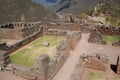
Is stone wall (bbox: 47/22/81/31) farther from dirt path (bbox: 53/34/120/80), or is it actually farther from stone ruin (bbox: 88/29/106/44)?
stone ruin (bbox: 88/29/106/44)

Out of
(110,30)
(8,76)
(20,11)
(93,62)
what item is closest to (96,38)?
(110,30)

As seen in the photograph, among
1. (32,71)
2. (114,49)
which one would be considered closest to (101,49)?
(114,49)

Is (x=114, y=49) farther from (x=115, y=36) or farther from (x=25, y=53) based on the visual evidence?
(x=25, y=53)

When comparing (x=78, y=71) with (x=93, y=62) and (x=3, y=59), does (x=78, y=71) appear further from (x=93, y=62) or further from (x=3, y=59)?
(x=3, y=59)

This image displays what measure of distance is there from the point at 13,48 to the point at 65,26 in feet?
25.5

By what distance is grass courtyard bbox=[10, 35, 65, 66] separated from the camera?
14269 mm

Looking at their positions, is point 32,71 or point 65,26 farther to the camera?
point 65,26

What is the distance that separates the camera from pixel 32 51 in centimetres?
1584

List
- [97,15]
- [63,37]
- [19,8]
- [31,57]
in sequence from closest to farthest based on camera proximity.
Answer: [31,57] → [63,37] → [97,15] → [19,8]

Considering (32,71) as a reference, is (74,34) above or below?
above

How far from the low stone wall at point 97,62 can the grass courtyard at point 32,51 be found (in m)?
3.03

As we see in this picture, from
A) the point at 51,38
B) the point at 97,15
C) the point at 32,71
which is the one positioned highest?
the point at 97,15

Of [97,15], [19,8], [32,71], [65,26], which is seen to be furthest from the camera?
[19,8]

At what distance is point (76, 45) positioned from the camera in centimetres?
1720
